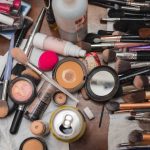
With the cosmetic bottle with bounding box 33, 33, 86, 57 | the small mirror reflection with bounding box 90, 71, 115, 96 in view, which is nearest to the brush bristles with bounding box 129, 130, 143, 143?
the small mirror reflection with bounding box 90, 71, 115, 96

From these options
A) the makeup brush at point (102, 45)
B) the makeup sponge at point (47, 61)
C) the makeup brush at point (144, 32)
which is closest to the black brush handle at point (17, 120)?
the makeup sponge at point (47, 61)

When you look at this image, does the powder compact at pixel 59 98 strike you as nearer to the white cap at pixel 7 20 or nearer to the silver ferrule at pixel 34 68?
the silver ferrule at pixel 34 68

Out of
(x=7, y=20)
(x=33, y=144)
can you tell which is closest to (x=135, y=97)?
(x=33, y=144)

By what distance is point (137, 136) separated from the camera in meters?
0.74

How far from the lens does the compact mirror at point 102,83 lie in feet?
2.53

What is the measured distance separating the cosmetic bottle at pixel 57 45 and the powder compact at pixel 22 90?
0.09m

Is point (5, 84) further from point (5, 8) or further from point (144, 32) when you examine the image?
point (144, 32)

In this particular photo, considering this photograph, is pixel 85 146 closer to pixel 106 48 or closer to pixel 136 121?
pixel 136 121

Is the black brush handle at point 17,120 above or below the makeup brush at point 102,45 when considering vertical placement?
below

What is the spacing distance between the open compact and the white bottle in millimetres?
149

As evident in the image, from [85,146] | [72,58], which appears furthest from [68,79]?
[85,146]

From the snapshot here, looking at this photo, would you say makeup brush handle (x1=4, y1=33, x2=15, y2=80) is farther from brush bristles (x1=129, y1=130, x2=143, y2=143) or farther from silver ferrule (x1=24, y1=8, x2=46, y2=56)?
brush bristles (x1=129, y1=130, x2=143, y2=143)

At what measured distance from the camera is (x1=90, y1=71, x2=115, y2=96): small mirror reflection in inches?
30.6

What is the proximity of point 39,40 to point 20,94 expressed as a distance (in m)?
0.13
